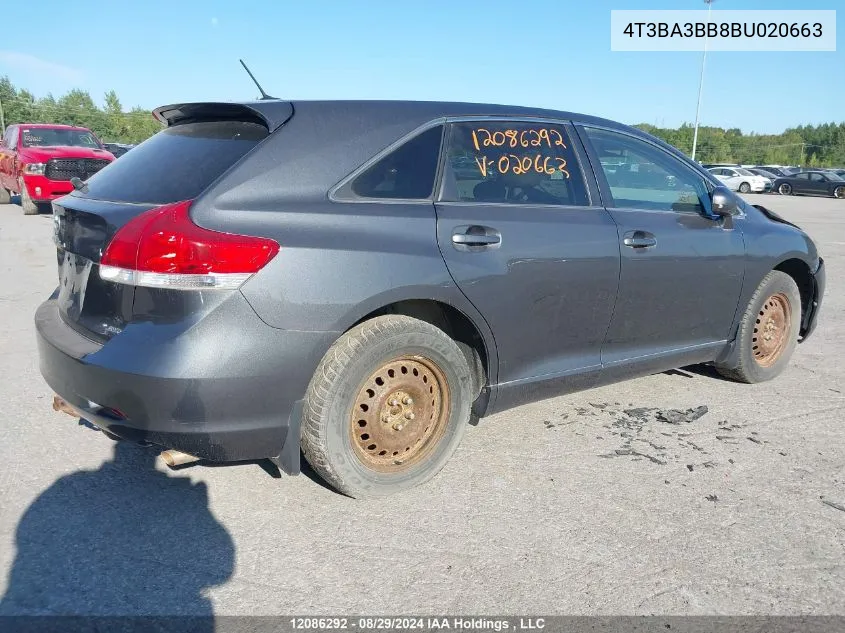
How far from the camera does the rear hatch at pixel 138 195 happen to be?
2.77 meters

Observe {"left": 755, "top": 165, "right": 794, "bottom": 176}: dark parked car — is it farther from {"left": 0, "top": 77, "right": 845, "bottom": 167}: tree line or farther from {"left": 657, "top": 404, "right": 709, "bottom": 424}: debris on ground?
{"left": 657, "top": 404, "right": 709, "bottom": 424}: debris on ground

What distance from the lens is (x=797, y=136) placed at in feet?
222

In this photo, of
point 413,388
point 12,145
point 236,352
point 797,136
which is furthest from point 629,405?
point 797,136

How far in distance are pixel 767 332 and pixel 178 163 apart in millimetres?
3941

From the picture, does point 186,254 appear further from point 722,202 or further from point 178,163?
point 722,202

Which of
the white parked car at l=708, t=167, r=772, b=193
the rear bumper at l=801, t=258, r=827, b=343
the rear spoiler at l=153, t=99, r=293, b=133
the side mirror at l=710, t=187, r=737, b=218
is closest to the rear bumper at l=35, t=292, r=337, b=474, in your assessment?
the rear spoiler at l=153, t=99, r=293, b=133

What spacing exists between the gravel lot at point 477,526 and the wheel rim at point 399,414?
0.20 metres

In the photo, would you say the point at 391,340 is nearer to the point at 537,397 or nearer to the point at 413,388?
the point at 413,388

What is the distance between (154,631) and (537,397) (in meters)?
2.08

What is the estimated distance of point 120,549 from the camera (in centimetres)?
275

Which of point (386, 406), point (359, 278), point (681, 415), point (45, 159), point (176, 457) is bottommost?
point (681, 415)

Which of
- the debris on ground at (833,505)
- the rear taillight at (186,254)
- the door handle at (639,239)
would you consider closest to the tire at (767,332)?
the door handle at (639,239)

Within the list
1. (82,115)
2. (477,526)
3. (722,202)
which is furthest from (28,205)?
(82,115)

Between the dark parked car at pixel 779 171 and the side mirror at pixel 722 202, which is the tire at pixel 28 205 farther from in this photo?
the dark parked car at pixel 779 171
